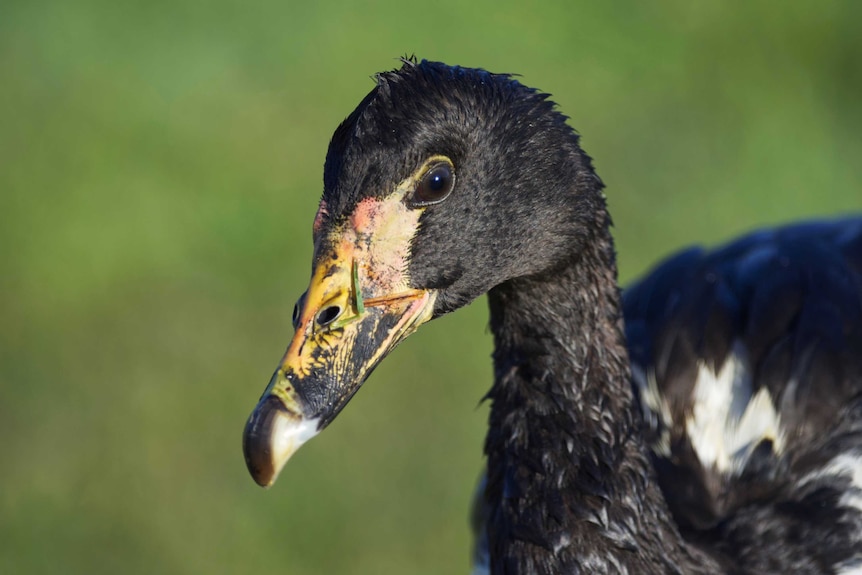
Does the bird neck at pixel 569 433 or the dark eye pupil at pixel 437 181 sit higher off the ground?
the dark eye pupil at pixel 437 181

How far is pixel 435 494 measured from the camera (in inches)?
176

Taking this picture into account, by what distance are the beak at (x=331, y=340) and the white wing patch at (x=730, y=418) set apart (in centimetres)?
120

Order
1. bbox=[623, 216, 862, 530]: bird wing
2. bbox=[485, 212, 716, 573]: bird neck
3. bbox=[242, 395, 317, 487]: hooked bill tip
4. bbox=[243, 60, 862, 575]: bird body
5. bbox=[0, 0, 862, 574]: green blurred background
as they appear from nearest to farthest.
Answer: bbox=[242, 395, 317, 487]: hooked bill tip
bbox=[243, 60, 862, 575]: bird body
bbox=[485, 212, 716, 573]: bird neck
bbox=[623, 216, 862, 530]: bird wing
bbox=[0, 0, 862, 574]: green blurred background

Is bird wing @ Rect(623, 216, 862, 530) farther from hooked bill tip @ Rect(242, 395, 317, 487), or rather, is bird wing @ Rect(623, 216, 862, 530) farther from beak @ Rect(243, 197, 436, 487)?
hooked bill tip @ Rect(242, 395, 317, 487)

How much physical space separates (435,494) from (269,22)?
2835 millimetres

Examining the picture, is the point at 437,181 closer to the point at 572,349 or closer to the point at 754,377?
the point at 572,349

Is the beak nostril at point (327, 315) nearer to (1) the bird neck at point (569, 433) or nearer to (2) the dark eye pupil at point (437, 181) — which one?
(2) the dark eye pupil at point (437, 181)

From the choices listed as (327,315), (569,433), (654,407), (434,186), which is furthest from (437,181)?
(654,407)

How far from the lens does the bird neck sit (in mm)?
2600

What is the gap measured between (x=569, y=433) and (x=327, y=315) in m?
0.69

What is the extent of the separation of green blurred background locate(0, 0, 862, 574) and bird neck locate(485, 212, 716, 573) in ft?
5.64

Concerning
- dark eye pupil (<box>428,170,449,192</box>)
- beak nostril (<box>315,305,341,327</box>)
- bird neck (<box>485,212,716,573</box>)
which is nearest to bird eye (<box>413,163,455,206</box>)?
dark eye pupil (<box>428,170,449,192</box>)

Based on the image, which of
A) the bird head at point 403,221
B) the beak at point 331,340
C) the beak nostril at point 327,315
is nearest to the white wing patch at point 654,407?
the bird head at point 403,221

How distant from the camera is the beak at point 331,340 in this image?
2.14m
